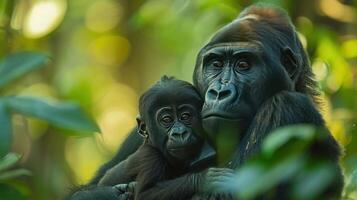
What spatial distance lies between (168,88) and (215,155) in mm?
398

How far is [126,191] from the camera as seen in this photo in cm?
401

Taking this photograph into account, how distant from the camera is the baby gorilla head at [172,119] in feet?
12.6

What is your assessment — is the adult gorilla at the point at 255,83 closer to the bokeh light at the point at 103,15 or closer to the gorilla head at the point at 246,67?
the gorilla head at the point at 246,67

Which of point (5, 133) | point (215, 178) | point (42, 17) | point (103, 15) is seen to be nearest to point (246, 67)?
point (215, 178)

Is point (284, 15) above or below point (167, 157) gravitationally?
above

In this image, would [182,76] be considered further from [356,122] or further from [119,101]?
[356,122]

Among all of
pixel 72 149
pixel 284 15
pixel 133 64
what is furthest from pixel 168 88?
pixel 133 64

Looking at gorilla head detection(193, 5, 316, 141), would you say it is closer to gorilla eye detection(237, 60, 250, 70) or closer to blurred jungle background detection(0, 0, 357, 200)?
gorilla eye detection(237, 60, 250, 70)

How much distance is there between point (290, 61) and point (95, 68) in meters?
5.16

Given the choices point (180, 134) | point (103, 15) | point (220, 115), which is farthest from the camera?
point (103, 15)

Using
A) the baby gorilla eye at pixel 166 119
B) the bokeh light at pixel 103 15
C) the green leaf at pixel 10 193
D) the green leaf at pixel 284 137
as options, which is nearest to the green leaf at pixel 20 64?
the green leaf at pixel 10 193

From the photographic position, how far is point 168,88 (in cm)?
406

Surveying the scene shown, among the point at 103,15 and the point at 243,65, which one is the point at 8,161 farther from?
the point at 103,15

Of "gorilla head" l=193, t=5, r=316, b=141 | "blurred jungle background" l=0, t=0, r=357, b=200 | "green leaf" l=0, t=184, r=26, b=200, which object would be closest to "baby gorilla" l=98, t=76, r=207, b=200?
"gorilla head" l=193, t=5, r=316, b=141
